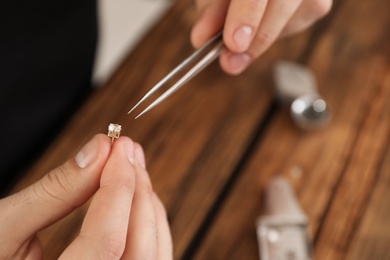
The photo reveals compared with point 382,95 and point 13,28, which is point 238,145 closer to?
point 382,95

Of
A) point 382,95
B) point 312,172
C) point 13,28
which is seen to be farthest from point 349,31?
point 13,28

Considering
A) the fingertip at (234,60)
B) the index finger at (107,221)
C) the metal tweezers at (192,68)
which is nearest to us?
the index finger at (107,221)

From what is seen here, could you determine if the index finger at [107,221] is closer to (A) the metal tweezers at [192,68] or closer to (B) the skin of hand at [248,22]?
(A) the metal tweezers at [192,68]

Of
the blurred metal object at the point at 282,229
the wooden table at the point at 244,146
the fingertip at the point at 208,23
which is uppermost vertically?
the fingertip at the point at 208,23

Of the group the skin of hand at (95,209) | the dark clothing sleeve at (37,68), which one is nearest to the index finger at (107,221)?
the skin of hand at (95,209)

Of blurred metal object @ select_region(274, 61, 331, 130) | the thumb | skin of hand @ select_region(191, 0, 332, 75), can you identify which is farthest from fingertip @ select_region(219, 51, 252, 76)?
the thumb

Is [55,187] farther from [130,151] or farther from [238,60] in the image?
[238,60]
